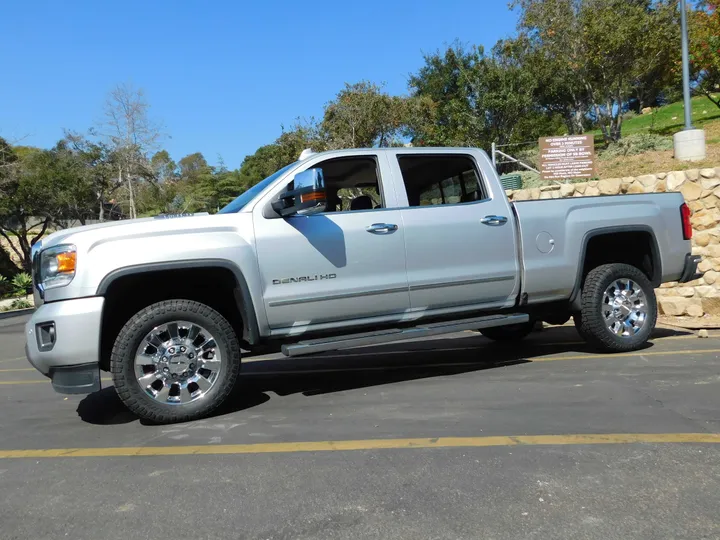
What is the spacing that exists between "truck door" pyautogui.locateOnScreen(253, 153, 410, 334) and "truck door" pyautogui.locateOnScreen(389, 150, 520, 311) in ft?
0.55

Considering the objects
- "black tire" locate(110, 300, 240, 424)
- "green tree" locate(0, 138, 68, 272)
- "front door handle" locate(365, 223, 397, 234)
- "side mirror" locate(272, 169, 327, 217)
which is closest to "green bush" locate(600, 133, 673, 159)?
"front door handle" locate(365, 223, 397, 234)

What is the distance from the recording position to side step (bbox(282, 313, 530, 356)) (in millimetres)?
4609

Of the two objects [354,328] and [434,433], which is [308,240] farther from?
[434,433]

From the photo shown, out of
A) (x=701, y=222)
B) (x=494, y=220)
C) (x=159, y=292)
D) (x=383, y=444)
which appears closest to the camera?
(x=383, y=444)

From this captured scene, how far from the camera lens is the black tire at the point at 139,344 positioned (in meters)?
4.25

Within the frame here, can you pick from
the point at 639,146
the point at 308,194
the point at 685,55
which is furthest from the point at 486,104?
the point at 308,194

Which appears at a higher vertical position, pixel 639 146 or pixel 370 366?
pixel 639 146

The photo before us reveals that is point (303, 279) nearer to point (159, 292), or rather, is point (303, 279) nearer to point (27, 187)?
point (159, 292)

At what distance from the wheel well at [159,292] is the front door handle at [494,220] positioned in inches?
88.7

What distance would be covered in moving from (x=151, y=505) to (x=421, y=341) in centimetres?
518

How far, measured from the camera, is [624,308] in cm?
607

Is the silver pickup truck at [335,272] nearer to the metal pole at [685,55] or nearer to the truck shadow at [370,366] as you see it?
the truck shadow at [370,366]

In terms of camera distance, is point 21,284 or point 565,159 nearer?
point 565,159

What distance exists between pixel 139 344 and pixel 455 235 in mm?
2686
